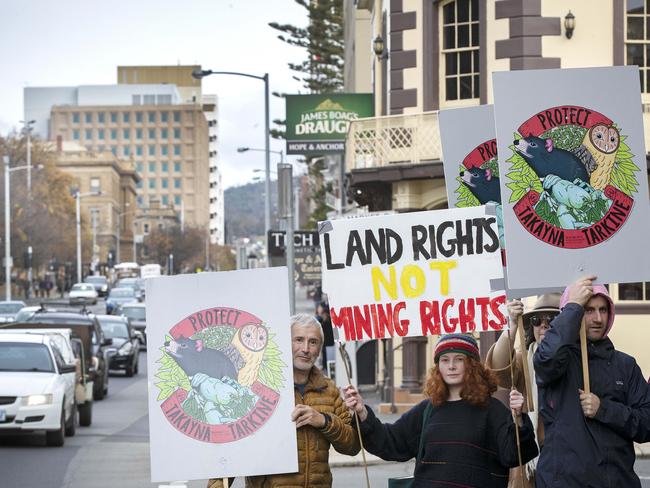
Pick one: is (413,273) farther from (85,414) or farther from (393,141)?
(85,414)

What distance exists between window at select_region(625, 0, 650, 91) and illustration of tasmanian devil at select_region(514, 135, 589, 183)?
1481cm

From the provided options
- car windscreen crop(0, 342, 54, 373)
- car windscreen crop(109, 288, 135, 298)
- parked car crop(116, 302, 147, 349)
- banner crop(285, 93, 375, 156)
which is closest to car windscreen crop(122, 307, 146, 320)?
parked car crop(116, 302, 147, 349)

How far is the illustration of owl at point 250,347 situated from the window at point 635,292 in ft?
49.0

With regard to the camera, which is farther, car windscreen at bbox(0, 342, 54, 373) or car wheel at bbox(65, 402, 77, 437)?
car wheel at bbox(65, 402, 77, 437)

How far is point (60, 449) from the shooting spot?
62.2ft

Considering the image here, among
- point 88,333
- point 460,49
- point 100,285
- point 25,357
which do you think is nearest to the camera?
point 25,357

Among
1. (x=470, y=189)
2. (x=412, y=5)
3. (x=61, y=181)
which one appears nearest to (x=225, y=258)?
(x=61, y=181)

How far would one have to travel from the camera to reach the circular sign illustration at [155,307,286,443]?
7.26m

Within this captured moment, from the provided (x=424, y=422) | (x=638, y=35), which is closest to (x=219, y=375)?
(x=424, y=422)

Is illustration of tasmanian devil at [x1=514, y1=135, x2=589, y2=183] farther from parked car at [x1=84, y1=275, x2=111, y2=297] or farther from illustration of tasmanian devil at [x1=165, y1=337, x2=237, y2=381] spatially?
parked car at [x1=84, y1=275, x2=111, y2=297]

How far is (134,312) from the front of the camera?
52.9 m

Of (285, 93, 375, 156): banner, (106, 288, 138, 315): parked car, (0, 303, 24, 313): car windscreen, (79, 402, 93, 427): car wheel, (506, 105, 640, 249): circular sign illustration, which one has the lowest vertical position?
(79, 402, 93, 427): car wheel

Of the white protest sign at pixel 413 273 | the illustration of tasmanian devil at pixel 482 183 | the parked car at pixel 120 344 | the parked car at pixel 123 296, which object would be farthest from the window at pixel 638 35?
the parked car at pixel 123 296

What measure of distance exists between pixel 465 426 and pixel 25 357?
13986 mm
